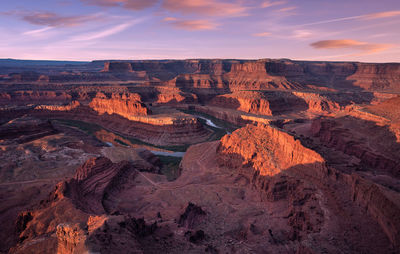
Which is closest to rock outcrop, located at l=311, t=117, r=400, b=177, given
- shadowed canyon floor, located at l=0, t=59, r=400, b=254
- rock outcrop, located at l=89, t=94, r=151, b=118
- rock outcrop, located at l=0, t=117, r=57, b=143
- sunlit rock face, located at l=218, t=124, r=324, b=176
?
shadowed canyon floor, located at l=0, t=59, r=400, b=254

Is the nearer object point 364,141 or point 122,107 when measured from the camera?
point 364,141

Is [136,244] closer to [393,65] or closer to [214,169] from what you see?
[214,169]

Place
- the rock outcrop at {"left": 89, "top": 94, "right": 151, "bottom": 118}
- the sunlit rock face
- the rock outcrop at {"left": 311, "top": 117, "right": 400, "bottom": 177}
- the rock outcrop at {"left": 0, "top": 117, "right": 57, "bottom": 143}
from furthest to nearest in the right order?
the rock outcrop at {"left": 89, "top": 94, "right": 151, "bottom": 118}
the rock outcrop at {"left": 0, "top": 117, "right": 57, "bottom": 143}
the rock outcrop at {"left": 311, "top": 117, "right": 400, "bottom": 177}
the sunlit rock face

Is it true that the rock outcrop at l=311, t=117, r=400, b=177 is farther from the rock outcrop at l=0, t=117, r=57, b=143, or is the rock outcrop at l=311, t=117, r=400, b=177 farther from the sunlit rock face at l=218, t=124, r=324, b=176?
the rock outcrop at l=0, t=117, r=57, b=143

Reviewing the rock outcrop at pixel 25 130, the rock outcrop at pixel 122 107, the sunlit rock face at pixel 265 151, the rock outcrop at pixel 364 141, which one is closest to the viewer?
the sunlit rock face at pixel 265 151

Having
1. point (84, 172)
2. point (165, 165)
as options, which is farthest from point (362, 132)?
point (84, 172)

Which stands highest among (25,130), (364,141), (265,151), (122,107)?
(364,141)

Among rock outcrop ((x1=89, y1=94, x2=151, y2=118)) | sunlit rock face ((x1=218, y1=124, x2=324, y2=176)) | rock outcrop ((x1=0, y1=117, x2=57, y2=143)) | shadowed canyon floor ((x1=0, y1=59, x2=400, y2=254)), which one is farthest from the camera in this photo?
rock outcrop ((x1=89, y1=94, x2=151, y2=118))

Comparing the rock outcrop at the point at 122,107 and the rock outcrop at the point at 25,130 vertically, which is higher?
the rock outcrop at the point at 122,107

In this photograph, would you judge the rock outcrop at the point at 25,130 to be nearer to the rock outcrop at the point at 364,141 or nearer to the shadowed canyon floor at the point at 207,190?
the shadowed canyon floor at the point at 207,190

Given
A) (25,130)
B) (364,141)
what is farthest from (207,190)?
(25,130)

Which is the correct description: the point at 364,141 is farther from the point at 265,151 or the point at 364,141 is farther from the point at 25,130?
the point at 25,130

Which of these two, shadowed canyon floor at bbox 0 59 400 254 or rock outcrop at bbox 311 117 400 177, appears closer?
shadowed canyon floor at bbox 0 59 400 254

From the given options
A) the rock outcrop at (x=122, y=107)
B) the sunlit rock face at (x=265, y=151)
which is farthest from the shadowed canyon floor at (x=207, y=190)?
the rock outcrop at (x=122, y=107)
